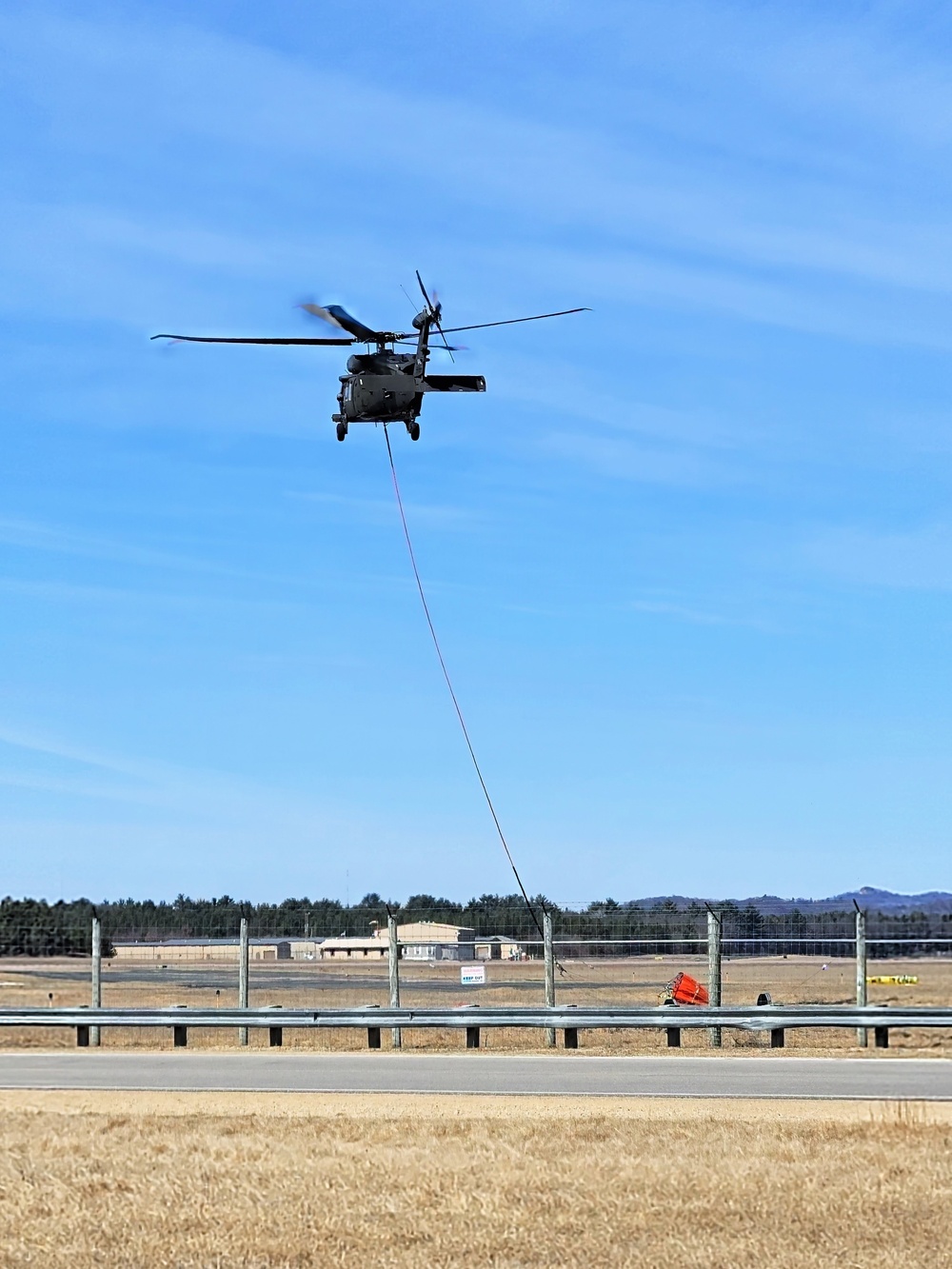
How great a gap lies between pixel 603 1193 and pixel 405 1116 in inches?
186

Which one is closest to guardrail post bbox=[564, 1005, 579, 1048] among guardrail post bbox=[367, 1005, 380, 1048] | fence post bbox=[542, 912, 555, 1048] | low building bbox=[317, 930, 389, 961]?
fence post bbox=[542, 912, 555, 1048]

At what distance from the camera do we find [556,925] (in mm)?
26906

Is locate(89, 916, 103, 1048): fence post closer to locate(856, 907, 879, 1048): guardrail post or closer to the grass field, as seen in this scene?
the grass field

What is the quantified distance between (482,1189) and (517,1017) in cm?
1229

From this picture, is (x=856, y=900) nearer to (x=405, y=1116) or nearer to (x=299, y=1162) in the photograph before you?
(x=405, y=1116)

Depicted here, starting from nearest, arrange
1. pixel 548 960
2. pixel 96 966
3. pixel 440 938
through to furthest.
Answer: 1. pixel 548 960
2. pixel 96 966
3. pixel 440 938

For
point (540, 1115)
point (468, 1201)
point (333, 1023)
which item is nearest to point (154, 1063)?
point (333, 1023)

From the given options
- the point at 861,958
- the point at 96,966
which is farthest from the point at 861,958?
the point at 96,966

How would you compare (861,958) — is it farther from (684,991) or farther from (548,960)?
(684,991)

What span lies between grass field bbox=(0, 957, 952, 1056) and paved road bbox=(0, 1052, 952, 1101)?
206cm

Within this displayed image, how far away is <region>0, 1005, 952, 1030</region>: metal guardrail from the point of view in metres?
21.8

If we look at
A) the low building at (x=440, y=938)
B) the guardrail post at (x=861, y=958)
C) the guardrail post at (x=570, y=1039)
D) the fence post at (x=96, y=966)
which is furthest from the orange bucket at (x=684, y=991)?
the fence post at (x=96, y=966)

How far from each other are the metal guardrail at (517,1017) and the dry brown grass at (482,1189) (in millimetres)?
7096

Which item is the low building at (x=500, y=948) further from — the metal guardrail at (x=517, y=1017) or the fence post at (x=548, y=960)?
the metal guardrail at (x=517, y=1017)
